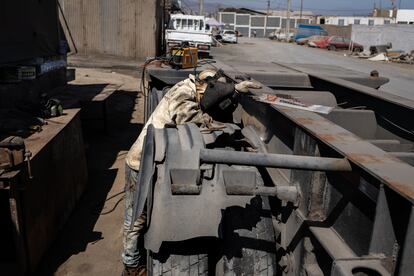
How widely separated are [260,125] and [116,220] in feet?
9.61

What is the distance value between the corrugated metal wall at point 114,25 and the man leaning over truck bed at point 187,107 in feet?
70.7

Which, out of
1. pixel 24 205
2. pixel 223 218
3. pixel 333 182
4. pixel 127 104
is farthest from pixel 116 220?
pixel 127 104

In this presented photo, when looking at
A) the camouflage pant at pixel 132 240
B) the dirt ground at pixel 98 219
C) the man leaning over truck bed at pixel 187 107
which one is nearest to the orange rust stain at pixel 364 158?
the man leaning over truck bed at pixel 187 107

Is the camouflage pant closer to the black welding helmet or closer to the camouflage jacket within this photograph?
the camouflage jacket

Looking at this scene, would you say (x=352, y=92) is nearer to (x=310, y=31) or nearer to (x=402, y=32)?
(x=402, y=32)

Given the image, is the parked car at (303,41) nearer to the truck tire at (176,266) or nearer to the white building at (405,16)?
the white building at (405,16)

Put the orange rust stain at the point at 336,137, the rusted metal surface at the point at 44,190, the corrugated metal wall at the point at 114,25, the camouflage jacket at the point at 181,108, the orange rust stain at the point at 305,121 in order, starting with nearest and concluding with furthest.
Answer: the orange rust stain at the point at 336,137 < the orange rust stain at the point at 305,121 < the camouflage jacket at the point at 181,108 < the rusted metal surface at the point at 44,190 < the corrugated metal wall at the point at 114,25

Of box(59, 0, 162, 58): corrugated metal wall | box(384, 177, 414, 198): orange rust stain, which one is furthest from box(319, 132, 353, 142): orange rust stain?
box(59, 0, 162, 58): corrugated metal wall

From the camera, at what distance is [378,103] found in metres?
4.16

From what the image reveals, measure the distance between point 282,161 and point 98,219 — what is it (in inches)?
161

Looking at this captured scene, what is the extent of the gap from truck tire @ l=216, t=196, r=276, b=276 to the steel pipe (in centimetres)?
61

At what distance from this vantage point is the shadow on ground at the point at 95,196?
15.7ft

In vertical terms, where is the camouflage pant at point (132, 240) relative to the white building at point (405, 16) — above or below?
below

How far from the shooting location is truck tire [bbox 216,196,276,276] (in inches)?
104
